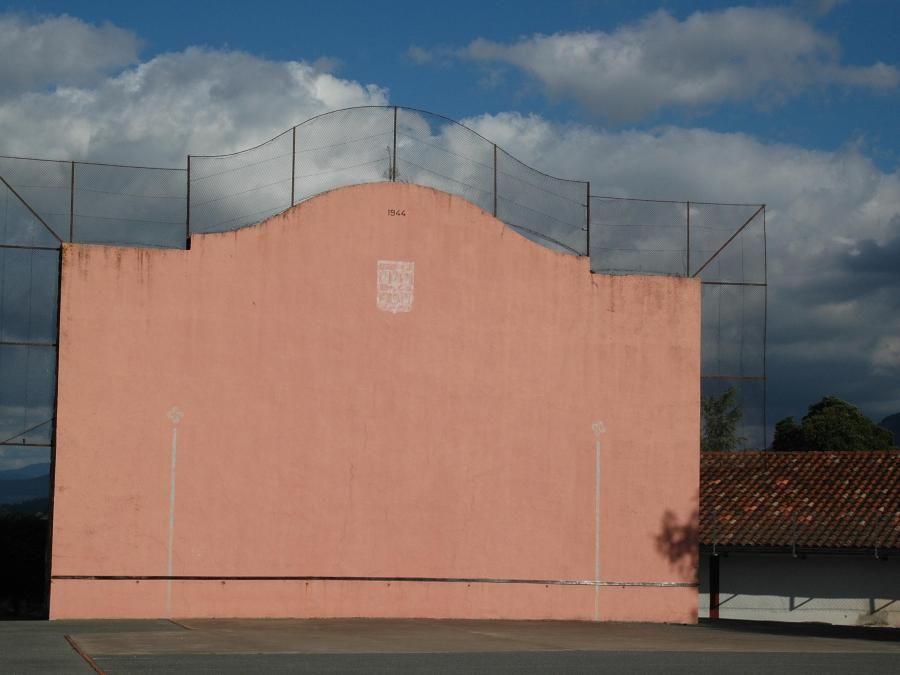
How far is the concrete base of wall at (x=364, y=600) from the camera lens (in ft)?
72.4

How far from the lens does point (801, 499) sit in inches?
1224

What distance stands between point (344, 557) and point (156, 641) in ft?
17.5

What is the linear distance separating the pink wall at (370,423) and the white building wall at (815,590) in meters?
6.79

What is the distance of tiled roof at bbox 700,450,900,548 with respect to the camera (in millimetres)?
29469

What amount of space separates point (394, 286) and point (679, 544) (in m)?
7.26

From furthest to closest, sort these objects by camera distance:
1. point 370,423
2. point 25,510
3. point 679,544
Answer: point 25,510 < point 679,544 < point 370,423

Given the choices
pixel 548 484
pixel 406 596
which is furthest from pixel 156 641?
pixel 548 484

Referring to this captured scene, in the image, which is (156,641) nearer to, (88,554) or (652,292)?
(88,554)

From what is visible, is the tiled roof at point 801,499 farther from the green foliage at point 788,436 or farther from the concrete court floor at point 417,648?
the green foliage at point 788,436

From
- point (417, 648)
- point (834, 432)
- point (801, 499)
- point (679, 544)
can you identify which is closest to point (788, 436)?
point (834, 432)

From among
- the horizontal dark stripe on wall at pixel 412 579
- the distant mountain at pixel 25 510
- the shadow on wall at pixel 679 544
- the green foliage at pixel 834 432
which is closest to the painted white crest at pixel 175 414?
the horizontal dark stripe on wall at pixel 412 579

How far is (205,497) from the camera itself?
74.3ft

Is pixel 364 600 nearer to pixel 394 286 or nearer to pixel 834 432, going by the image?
pixel 394 286

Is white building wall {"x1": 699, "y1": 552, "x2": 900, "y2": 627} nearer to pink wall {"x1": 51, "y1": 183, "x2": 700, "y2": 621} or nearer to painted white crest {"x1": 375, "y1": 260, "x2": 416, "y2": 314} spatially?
pink wall {"x1": 51, "y1": 183, "x2": 700, "y2": 621}
